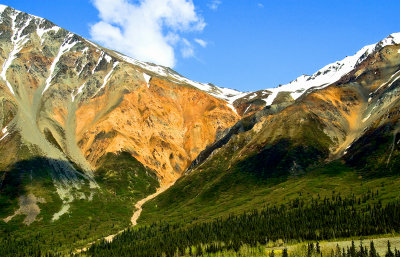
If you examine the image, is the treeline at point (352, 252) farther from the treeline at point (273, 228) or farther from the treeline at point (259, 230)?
the treeline at point (273, 228)

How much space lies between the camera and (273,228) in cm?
15575

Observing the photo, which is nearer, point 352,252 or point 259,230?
point 352,252

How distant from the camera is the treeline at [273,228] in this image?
14125 centimetres

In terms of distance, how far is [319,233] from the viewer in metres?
142

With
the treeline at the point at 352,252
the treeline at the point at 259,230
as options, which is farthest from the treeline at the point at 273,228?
the treeline at the point at 352,252

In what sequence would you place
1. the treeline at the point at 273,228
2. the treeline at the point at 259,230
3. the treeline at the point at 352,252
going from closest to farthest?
the treeline at the point at 352,252 → the treeline at the point at 273,228 → the treeline at the point at 259,230

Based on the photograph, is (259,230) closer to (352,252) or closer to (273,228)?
(273,228)

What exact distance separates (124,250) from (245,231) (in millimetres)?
47953

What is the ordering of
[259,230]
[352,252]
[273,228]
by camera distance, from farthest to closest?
[259,230]
[273,228]
[352,252]

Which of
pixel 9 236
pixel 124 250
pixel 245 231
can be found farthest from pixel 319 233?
pixel 9 236

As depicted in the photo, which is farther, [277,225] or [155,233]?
[155,233]

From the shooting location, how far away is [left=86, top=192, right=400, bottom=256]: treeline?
5561 inches

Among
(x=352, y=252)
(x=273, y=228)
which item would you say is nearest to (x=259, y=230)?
(x=273, y=228)

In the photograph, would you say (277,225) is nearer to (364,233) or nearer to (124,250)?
(364,233)
